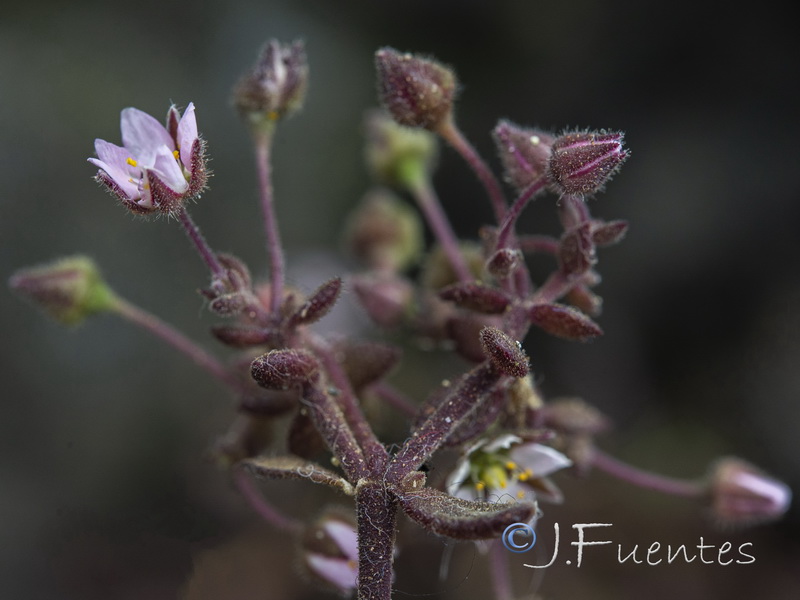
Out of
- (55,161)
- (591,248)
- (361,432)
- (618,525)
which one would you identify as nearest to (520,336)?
(591,248)

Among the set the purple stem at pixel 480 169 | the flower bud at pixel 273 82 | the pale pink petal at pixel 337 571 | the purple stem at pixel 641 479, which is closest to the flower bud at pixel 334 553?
the pale pink petal at pixel 337 571

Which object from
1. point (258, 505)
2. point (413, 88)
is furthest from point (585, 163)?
point (258, 505)

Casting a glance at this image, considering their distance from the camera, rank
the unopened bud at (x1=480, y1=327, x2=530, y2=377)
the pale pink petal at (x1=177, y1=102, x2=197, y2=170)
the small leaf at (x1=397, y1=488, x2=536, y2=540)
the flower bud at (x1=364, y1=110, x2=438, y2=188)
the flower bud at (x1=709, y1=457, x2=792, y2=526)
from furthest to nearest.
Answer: the flower bud at (x1=364, y1=110, x2=438, y2=188) → the flower bud at (x1=709, y1=457, x2=792, y2=526) → the pale pink petal at (x1=177, y1=102, x2=197, y2=170) → the unopened bud at (x1=480, y1=327, x2=530, y2=377) → the small leaf at (x1=397, y1=488, x2=536, y2=540)

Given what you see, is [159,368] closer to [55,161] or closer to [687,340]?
[55,161]

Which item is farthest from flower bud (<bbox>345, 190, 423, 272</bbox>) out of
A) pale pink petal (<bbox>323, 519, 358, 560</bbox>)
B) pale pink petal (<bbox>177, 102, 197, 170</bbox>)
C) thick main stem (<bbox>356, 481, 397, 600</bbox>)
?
thick main stem (<bbox>356, 481, 397, 600</bbox>)

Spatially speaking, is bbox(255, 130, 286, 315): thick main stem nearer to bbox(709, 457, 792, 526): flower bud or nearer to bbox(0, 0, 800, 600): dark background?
bbox(709, 457, 792, 526): flower bud

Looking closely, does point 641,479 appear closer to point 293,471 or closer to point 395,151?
point 293,471

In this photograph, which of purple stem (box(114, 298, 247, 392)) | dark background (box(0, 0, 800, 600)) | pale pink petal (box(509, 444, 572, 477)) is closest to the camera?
pale pink petal (box(509, 444, 572, 477))
